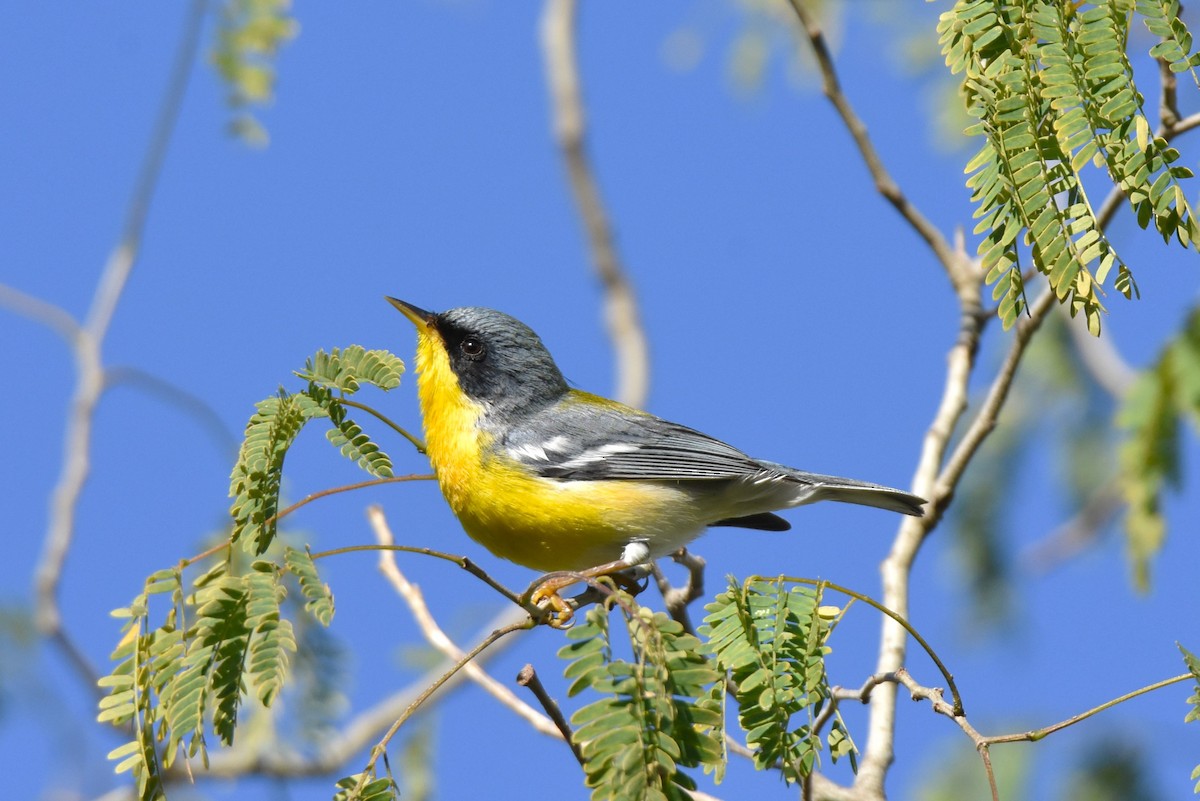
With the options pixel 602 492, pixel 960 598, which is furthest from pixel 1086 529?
pixel 602 492


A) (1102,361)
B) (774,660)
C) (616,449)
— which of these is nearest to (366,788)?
(774,660)

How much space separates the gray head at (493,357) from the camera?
452cm

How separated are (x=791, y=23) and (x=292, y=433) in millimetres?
5451

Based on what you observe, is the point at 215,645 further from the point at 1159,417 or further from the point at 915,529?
the point at 915,529

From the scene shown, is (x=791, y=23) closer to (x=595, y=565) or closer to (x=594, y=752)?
(x=595, y=565)

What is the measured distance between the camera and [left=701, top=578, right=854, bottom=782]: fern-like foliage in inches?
87.5

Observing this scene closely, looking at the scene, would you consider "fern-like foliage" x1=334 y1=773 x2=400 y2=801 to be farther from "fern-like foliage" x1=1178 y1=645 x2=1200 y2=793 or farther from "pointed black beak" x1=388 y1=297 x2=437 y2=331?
"pointed black beak" x1=388 y1=297 x2=437 y2=331

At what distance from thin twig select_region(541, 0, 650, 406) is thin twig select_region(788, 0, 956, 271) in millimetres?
2811

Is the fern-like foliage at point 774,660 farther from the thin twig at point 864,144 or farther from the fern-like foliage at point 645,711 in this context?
the thin twig at point 864,144

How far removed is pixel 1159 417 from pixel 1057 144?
0.56 meters

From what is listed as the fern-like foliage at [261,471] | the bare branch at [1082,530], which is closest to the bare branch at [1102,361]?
the bare branch at [1082,530]

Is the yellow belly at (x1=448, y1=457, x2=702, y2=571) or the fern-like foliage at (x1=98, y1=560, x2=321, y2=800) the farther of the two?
the yellow belly at (x1=448, y1=457, x2=702, y2=571)

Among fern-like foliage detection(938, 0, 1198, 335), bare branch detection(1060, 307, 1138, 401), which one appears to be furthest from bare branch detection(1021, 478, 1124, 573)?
fern-like foliage detection(938, 0, 1198, 335)

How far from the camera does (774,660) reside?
7.39ft
